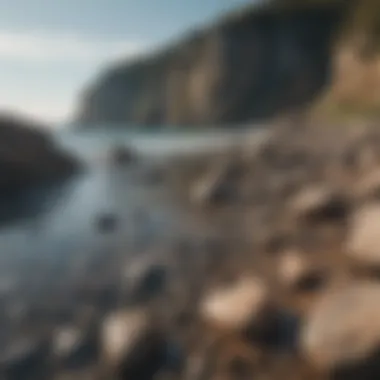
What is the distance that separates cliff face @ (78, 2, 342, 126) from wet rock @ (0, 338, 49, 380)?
10208 cm

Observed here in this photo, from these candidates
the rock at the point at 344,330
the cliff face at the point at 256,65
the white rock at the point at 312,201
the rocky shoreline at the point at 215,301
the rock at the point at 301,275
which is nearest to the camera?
the rock at the point at 344,330

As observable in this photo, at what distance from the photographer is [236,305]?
739 cm

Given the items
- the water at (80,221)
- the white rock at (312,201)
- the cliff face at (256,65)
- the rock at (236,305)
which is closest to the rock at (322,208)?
the white rock at (312,201)

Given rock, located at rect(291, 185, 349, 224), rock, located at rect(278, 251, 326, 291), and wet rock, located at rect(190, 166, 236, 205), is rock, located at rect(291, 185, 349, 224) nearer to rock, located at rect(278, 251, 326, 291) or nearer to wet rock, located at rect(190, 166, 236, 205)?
rock, located at rect(278, 251, 326, 291)

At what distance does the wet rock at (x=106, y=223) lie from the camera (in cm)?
1366

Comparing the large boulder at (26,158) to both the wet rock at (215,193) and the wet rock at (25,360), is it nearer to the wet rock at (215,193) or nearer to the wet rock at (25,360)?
the wet rock at (215,193)

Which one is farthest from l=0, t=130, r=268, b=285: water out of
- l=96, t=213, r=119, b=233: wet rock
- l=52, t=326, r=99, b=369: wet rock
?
l=52, t=326, r=99, b=369: wet rock

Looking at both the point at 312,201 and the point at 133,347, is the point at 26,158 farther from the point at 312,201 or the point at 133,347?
the point at 133,347

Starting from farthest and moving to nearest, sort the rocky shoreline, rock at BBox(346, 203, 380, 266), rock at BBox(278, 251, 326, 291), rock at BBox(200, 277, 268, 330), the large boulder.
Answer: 1. the large boulder
2. rock at BBox(346, 203, 380, 266)
3. rock at BBox(278, 251, 326, 291)
4. rock at BBox(200, 277, 268, 330)
5. the rocky shoreline

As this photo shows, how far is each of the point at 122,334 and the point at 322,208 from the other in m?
6.93

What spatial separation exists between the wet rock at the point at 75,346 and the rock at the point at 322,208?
21.4 ft

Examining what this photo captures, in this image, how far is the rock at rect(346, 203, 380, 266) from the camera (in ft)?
27.9

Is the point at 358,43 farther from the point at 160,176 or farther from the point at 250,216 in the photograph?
the point at 250,216

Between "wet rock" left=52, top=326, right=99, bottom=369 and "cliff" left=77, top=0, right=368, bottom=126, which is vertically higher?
"cliff" left=77, top=0, right=368, bottom=126
